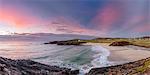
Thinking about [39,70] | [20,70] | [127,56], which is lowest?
[127,56]

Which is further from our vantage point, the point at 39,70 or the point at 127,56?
the point at 127,56

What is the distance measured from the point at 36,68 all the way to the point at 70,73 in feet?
4.26

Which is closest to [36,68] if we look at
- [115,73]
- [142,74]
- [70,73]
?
[70,73]

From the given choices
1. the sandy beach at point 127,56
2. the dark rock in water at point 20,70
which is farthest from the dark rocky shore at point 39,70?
the sandy beach at point 127,56

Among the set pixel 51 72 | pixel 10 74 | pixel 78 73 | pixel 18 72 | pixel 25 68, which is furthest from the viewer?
pixel 78 73

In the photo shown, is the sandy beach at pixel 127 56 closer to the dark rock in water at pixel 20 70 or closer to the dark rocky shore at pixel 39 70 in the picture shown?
the dark rocky shore at pixel 39 70

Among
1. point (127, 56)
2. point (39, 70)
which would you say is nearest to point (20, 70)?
point (39, 70)

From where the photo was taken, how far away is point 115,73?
31.7 feet

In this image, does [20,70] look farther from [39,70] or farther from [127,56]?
[127,56]

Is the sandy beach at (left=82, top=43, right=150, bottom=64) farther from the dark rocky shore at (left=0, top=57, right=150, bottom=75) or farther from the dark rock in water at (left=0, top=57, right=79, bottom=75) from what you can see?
the dark rock in water at (left=0, top=57, right=79, bottom=75)

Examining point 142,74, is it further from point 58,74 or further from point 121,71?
point 58,74

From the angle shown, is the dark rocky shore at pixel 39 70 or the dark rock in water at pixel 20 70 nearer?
the dark rock in water at pixel 20 70

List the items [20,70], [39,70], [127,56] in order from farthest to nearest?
1. [127,56]
2. [39,70]
3. [20,70]

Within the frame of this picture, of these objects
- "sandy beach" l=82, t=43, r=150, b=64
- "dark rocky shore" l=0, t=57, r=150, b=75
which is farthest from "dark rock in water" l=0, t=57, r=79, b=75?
"sandy beach" l=82, t=43, r=150, b=64
